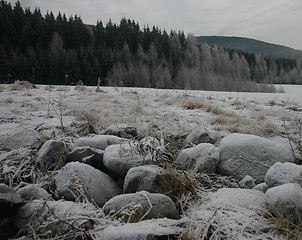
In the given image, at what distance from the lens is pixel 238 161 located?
120 inches

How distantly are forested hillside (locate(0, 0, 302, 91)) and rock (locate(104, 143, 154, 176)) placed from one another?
28.8m

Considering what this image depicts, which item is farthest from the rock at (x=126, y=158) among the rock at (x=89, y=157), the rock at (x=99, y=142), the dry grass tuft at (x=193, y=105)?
the dry grass tuft at (x=193, y=105)

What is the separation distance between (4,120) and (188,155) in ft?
9.84

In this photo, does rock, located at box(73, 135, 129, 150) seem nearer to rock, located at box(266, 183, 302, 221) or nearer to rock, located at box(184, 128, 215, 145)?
rock, located at box(184, 128, 215, 145)

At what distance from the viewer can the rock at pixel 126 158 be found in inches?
105

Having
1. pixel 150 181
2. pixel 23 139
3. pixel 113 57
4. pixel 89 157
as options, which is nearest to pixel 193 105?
pixel 23 139

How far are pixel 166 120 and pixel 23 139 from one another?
238cm

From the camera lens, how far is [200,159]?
9.67 feet

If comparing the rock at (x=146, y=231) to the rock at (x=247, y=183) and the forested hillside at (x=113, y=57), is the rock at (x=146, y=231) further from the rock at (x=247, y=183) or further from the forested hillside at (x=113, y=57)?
the forested hillside at (x=113, y=57)

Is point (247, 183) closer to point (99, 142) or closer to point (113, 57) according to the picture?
point (99, 142)

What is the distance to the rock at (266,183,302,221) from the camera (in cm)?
191

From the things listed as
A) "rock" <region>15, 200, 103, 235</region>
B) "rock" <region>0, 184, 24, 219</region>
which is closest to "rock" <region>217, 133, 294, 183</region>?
"rock" <region>15, 200, 103, 235</region>

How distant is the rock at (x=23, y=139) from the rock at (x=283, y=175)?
2.43 metres

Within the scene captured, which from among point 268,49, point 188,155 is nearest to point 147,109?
point 188,155
